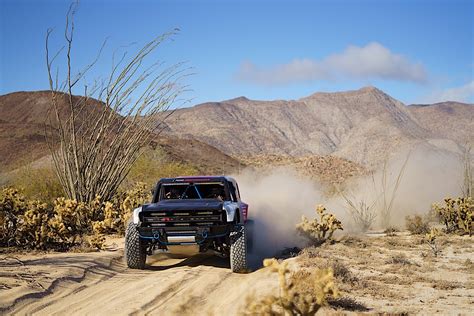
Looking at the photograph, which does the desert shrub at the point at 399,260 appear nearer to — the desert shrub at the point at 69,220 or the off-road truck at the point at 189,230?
the off-road truck at the point at 189,230

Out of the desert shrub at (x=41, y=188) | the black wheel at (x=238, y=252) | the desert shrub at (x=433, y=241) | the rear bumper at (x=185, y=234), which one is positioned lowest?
the desert shrub at (x=433, y=241)

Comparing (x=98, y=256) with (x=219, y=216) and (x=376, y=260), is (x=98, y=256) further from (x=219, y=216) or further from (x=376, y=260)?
(x=376, y=260)

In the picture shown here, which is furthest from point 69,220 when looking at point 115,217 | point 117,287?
point 117,287

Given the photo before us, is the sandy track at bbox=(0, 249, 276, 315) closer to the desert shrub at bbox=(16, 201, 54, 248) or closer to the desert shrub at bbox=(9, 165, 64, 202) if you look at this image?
the desert shrub at bbox=(16, 201, 54, 248)

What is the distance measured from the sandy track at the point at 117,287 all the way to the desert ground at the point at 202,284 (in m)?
0.01

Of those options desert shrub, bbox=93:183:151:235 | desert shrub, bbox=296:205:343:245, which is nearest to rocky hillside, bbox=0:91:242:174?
desert shrub, bbox=93:183:151:235

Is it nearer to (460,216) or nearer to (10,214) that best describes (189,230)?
(10,214)

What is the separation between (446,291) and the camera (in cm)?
824

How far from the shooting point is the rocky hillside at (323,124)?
9462 centimetres

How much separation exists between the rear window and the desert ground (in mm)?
1221

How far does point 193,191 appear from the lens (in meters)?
11.2

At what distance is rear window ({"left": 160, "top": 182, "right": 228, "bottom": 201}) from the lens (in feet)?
36.1

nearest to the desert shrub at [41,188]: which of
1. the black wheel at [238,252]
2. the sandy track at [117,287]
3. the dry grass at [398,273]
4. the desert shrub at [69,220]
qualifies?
the desert shrub at [69,220]

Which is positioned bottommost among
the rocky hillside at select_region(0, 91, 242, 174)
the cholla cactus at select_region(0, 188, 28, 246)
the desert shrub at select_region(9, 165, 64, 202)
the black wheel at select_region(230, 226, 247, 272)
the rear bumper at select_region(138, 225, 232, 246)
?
the black wheel at select_region(230, 226, 247, 272)
